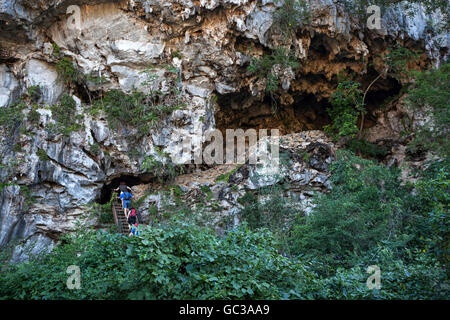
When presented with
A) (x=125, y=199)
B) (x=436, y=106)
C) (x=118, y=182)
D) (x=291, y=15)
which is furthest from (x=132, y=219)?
(x=436, y=106)

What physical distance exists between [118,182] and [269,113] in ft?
27.3

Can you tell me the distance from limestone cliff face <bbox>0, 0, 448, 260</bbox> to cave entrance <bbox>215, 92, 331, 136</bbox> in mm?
427

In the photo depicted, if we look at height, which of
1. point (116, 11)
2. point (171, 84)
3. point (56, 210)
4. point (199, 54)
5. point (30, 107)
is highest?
point (116, 11)

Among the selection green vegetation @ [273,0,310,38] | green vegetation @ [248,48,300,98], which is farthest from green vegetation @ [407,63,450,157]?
green vegetation @ [273,0,310,38]

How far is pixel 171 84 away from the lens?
13.1m

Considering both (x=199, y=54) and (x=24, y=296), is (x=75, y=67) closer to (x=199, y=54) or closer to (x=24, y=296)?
(x=199, y=54)

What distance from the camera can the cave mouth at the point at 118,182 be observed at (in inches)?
497

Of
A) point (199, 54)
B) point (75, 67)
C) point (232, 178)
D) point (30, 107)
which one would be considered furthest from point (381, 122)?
point (30, 107)

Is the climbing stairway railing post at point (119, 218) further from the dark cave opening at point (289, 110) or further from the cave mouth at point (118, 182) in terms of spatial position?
the dark cave opening at point (289, 110)

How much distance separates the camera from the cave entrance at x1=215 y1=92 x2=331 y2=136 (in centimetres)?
1501

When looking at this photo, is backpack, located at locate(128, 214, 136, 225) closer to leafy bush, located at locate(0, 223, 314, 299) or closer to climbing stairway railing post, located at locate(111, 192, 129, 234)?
climbing stairway railing post, located at locate(111, 192, 129, 234)

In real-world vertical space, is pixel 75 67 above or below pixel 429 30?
below

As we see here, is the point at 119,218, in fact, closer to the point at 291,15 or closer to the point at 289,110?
the point at 291,15

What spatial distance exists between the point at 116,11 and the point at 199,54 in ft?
12.0
